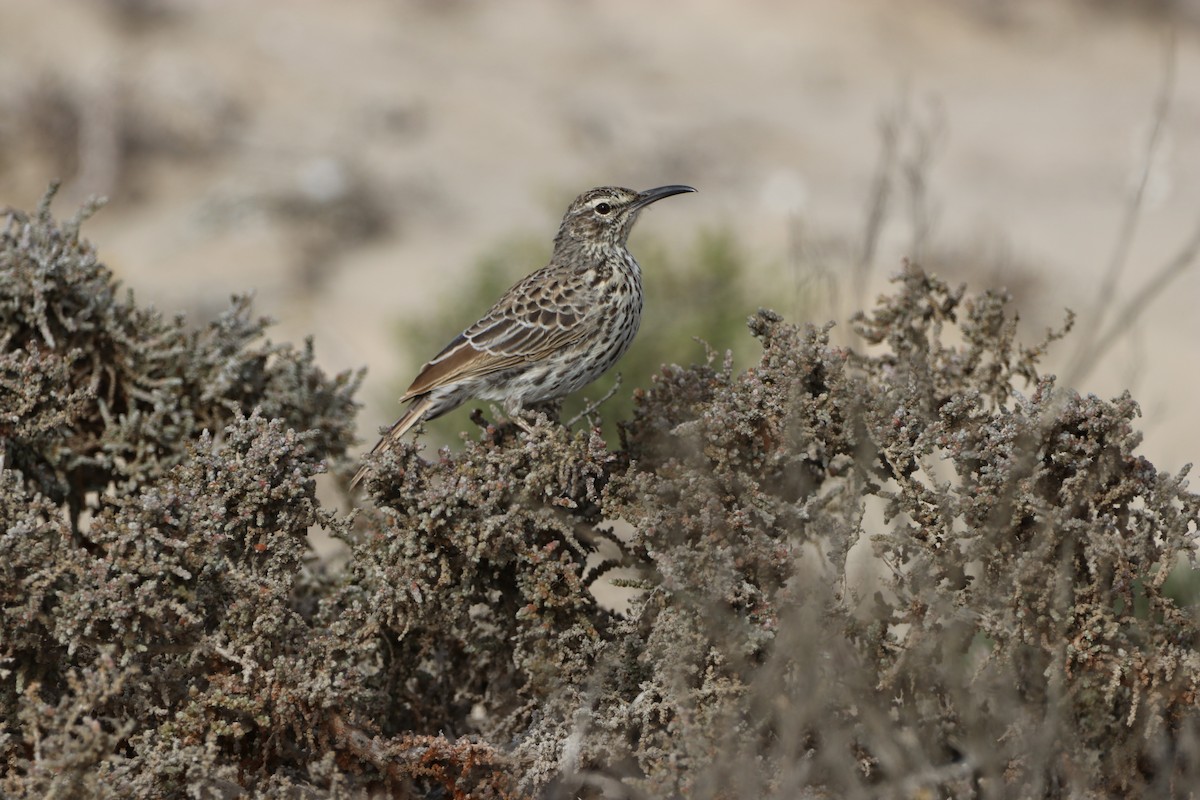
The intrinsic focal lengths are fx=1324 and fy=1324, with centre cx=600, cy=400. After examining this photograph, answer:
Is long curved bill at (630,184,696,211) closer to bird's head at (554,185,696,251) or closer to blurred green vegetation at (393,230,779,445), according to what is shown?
bird's head at (554,185,696,251)

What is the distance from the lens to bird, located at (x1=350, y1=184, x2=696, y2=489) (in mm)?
5320

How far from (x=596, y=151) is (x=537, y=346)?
1028 cm

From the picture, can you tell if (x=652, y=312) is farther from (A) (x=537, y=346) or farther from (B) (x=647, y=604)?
(B) (x=647, y=604)

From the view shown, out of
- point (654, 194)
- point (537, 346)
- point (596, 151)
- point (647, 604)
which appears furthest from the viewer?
point (596, 151)

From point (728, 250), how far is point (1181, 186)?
6.81 meters

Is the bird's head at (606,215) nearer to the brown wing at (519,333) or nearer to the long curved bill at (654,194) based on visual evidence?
the long curved bill at (654,194)

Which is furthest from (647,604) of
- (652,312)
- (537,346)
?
(652,312)

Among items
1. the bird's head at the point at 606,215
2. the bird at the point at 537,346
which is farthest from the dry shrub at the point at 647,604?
the bird's head at the point at 606,215

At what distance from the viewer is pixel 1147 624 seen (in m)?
4.02

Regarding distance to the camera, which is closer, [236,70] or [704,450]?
[704,450]

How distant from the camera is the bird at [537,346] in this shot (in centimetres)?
532

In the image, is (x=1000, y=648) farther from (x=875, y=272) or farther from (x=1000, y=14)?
(x=1000, y=14)

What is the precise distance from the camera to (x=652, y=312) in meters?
9.64

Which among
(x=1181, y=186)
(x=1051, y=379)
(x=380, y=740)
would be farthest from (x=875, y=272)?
(x=380, y=740)
